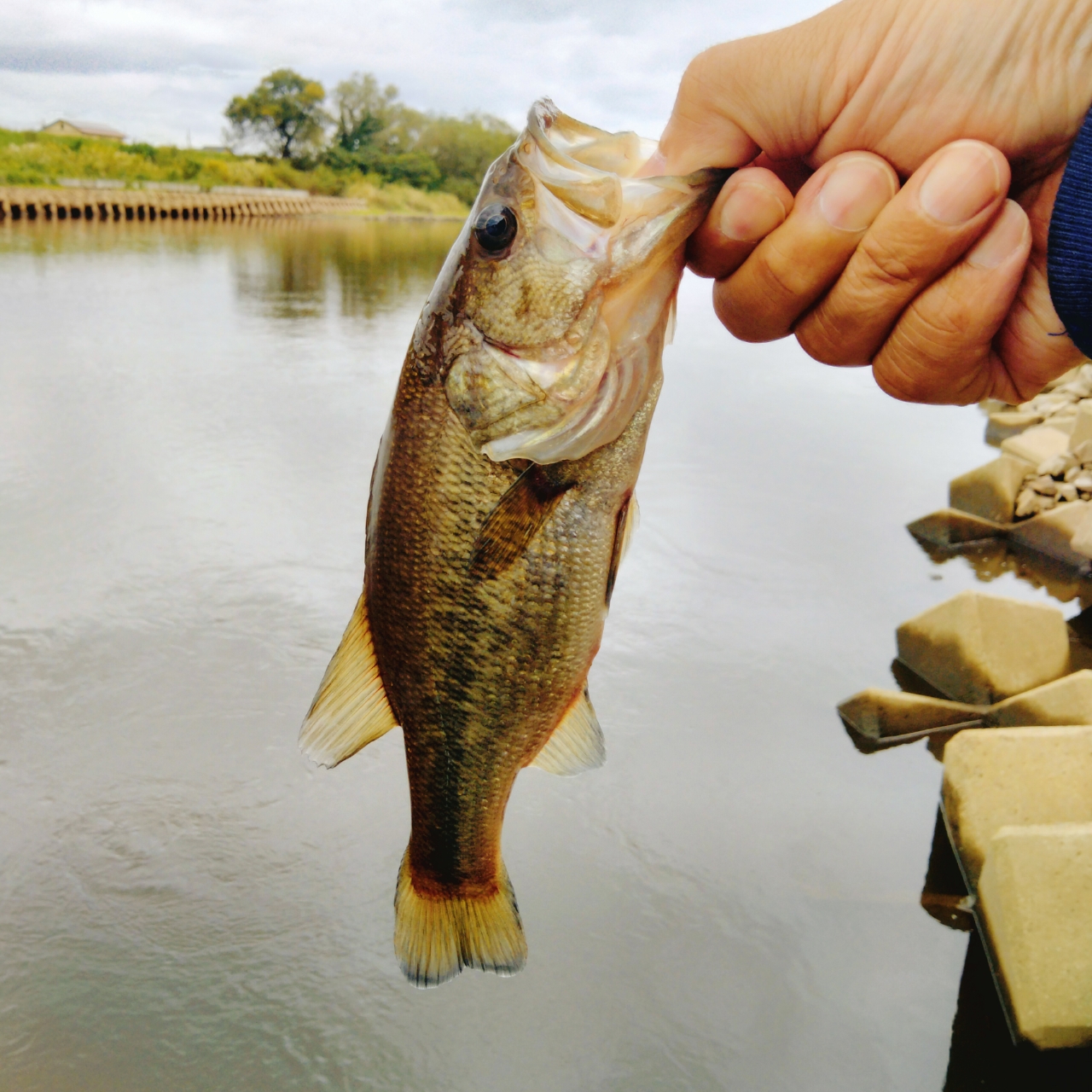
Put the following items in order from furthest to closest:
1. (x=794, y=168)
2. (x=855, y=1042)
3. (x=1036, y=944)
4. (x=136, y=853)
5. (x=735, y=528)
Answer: (x=735, y=528), (x=136, y=853), (x=855, y=1042), (x=1036, y=944), (x=794, y=168)

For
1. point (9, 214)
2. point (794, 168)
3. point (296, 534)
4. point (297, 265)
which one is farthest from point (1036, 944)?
point (9, 214)

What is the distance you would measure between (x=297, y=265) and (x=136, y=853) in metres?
20.1

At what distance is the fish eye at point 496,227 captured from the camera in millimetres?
1702

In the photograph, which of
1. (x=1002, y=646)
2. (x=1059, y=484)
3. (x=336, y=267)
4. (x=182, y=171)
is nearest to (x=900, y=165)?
(x=1002, y=646)

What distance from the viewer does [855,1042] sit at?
3.43 metres

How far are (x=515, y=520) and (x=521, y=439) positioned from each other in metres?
0.14

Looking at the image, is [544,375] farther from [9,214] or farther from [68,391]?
[9,214]

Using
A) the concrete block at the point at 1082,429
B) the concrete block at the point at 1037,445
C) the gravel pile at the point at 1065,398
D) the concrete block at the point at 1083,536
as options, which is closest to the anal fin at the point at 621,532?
the concrete block at the point at 1083,536

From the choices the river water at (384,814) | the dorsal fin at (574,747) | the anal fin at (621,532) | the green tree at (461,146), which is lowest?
the river water at (384,814)

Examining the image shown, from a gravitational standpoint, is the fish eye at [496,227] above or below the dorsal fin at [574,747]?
above

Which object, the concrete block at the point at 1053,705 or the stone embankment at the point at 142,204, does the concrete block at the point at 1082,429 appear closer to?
the concrete block at the point at 1053,705

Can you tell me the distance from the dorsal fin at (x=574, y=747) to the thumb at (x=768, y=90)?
1080 millimetres

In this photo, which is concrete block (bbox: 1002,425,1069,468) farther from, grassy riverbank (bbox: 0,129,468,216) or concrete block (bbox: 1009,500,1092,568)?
grassy riverbank (bbox: 0,129,468,216)

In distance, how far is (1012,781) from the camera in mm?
3664
